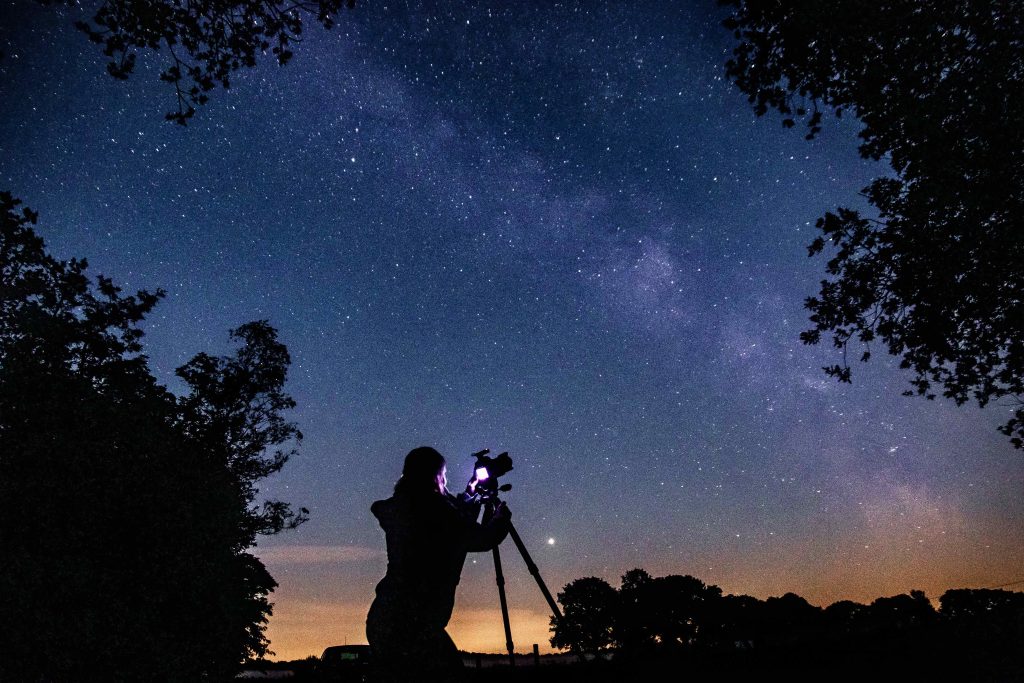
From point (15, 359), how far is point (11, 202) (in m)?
3.05

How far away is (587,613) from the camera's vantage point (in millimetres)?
76688

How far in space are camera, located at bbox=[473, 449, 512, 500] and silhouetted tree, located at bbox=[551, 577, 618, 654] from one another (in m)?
76.1

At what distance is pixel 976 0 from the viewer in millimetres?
7898

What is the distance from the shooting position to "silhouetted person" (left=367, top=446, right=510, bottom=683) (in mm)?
4656

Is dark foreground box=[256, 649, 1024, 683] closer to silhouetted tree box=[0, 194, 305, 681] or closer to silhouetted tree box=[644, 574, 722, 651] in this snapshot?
silhouetted tree box=[0, 194, 305, 681]

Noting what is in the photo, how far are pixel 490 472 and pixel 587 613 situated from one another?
78866mm

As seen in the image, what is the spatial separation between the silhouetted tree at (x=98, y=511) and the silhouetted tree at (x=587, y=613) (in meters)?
68.0

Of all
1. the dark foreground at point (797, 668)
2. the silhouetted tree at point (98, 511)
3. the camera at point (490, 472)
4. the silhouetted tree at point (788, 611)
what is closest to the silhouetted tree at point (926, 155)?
the dark foreground at point (797, 668)

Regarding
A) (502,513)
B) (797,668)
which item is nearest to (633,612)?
(797,668)

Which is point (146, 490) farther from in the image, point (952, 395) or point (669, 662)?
point (952, 395)

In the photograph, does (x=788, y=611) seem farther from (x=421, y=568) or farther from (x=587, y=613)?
(x=421, y=568)

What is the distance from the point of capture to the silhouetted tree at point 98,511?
31.7 ft

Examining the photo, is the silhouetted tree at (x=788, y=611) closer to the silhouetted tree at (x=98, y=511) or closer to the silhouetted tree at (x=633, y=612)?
the silhouetted tree at (x=633, y=612)

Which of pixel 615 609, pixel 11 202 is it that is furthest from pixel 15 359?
pixel 615 609
